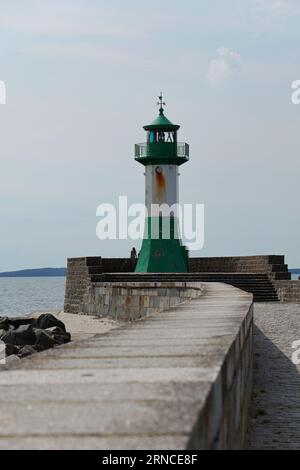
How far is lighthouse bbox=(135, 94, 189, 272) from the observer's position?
115 ft

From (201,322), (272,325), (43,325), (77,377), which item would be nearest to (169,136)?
(43,325)

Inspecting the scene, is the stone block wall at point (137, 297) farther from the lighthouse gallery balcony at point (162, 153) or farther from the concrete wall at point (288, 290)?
the lighthouse gallery balcony at point (162, 153)

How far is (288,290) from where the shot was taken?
2573 cm

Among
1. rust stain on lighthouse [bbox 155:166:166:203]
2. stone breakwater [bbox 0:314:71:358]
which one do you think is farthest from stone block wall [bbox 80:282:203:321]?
rust stain on lighthouse [bbox 155:166:166:203]

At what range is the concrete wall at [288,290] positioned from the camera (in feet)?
81.3

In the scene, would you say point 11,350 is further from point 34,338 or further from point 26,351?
point 34,338

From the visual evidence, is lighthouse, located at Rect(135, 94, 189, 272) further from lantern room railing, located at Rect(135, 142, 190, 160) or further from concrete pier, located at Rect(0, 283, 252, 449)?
concrete pier, located at Rect(0, 283, 252, 449)

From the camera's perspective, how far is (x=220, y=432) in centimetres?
346

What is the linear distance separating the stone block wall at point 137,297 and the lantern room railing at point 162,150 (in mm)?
8062

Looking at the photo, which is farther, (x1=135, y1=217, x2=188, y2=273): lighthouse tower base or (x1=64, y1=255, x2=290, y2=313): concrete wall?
(x1=135, y1=217, x2=188, y2=273): lighthouse tower base

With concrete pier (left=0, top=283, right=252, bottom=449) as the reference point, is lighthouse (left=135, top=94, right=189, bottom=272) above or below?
above

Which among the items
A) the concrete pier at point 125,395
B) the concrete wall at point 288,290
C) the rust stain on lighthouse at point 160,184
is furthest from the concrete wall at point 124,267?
the concrete pier at point 125,395
